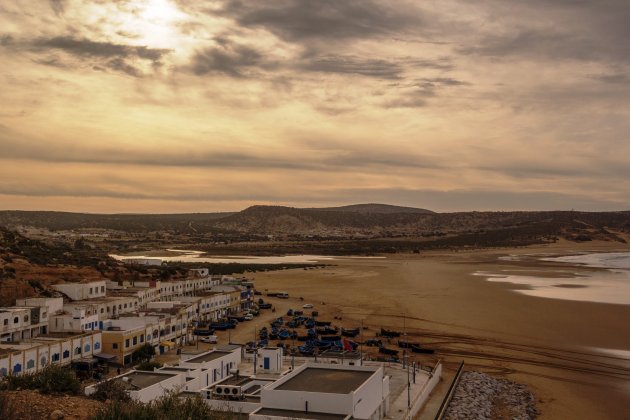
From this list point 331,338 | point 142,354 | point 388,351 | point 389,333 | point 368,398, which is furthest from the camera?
point 389,333

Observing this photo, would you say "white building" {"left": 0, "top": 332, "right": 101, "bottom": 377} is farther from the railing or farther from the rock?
the railing

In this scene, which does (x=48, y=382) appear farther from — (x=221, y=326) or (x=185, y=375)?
(x=221, y=326)

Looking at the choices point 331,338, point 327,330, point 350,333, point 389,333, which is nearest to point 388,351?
point 389,333

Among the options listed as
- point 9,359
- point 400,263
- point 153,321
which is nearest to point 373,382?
point 9,359

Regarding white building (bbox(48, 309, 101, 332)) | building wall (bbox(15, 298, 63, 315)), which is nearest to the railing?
white building (bbox(48, 309, 101, 332))

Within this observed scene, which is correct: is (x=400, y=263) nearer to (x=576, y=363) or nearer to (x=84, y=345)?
(x=576, y=363)

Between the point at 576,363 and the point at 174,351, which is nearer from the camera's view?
the point at 576,363
